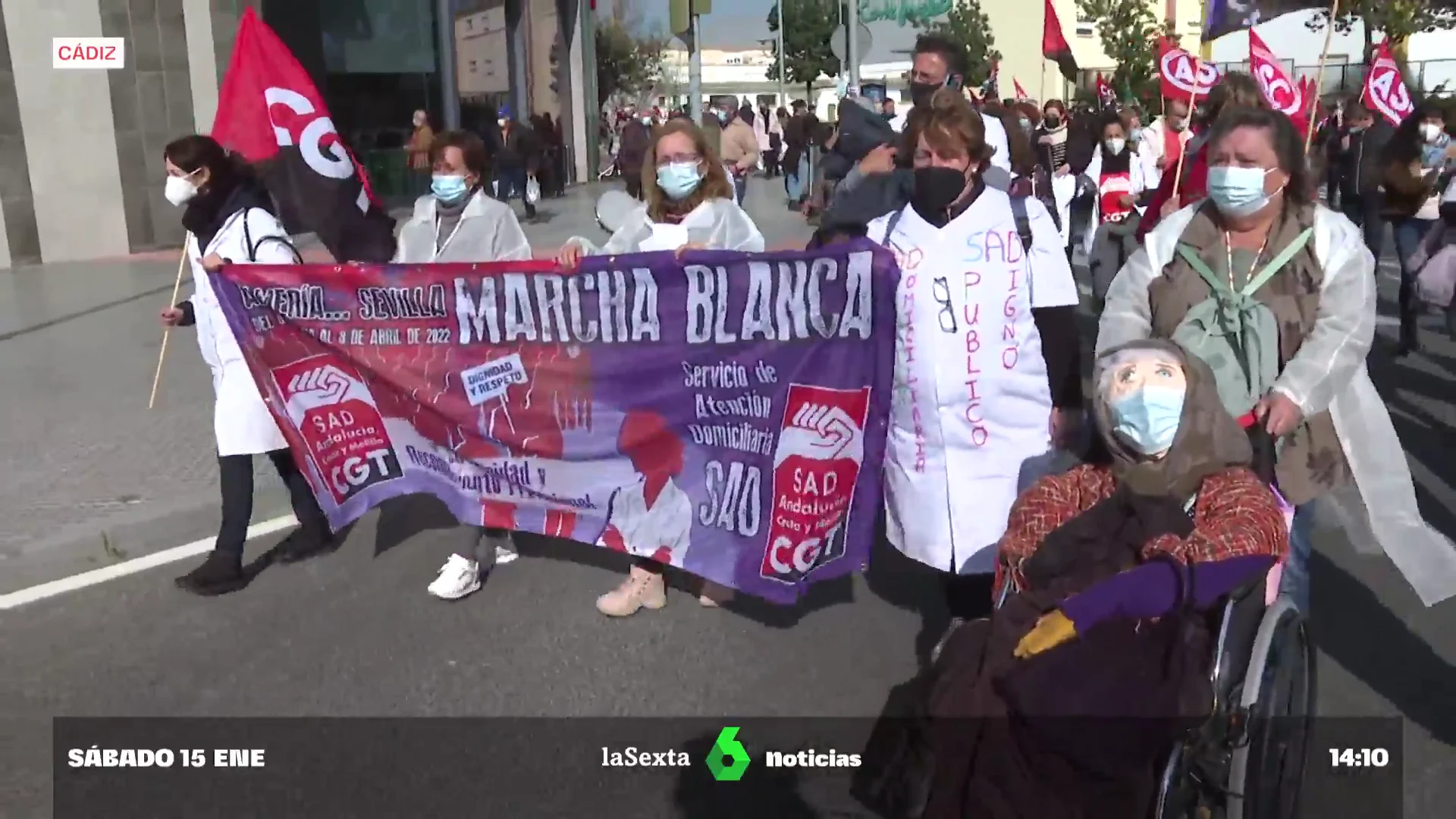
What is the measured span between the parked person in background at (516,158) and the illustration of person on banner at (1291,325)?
1900 cm

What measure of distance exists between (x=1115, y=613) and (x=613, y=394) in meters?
2.49

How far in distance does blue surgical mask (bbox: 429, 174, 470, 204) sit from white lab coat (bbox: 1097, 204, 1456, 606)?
8.75 feet

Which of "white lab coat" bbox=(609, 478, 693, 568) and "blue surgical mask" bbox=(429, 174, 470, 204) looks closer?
"white lab coat" bbox=(609, 478, 693, 568)

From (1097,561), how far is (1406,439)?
206 inches

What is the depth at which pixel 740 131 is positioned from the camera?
20.7m

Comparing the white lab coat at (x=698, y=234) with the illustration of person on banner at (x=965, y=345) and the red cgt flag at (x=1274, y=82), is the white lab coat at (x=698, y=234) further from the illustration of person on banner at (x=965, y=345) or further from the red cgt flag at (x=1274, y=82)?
the red cgt flag at (x=1274, y=82)

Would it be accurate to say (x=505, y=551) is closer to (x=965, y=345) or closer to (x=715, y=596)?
(x=715, y=596)

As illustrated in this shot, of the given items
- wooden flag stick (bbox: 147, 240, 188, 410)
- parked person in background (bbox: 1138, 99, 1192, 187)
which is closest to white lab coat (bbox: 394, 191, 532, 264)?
wooden flag stick (bbox: 147, 240, 188, 410)

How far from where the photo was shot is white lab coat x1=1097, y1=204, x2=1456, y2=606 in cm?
352

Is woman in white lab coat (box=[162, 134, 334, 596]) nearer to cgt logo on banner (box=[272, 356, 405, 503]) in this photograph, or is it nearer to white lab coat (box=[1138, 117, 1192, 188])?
cgt logo on banner (box=[272, 356, 405, 503])

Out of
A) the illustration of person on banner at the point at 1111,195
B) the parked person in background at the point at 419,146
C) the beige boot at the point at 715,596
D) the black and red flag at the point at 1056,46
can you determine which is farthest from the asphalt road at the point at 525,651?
the black and red flag at the point at 1056,46

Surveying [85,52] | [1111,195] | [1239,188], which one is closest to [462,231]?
[1239,188]

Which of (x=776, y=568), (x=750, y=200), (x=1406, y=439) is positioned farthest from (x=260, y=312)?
(x=750, y=200)

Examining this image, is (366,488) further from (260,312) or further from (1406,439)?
(1406,439)
